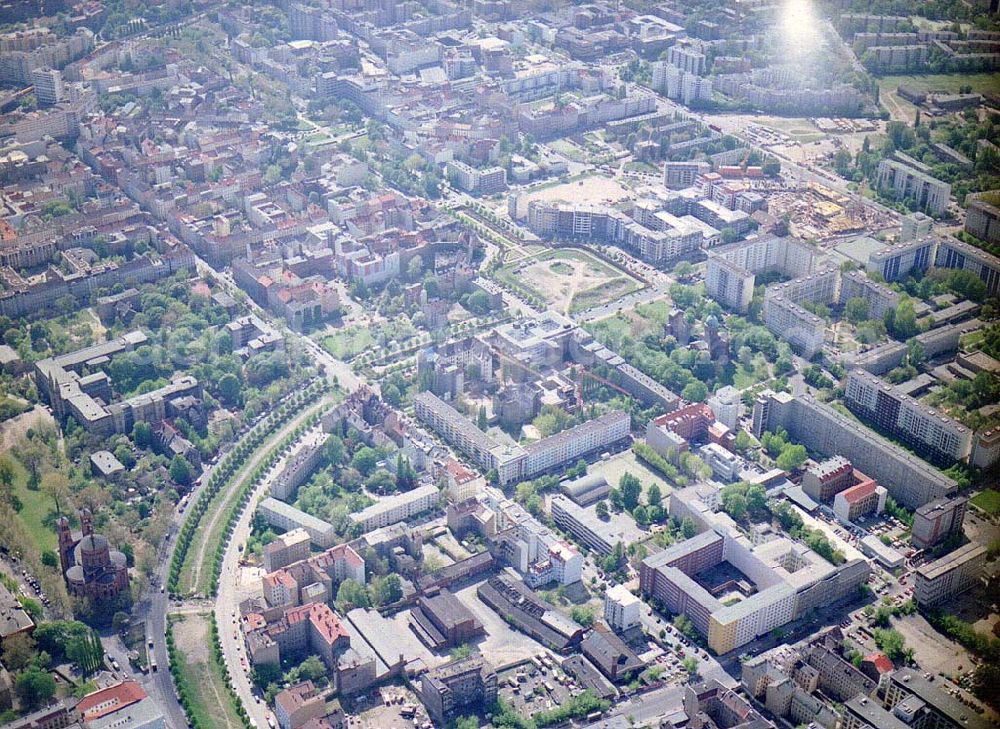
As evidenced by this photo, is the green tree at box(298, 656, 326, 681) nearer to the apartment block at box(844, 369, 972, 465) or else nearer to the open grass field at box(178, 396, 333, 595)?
the open grass field at box(178, 396, 333, 595)

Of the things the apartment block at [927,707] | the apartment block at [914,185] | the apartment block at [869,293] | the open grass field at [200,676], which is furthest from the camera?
the apartment block at [914,185]

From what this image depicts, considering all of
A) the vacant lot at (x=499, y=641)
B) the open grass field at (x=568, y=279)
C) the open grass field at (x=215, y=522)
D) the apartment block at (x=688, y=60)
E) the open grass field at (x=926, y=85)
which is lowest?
the vacant lot at (x=499, y=641)

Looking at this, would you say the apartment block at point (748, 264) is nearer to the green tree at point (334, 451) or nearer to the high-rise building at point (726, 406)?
the high-rise building at point (726, 406)

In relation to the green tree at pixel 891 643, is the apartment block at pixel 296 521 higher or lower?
higher

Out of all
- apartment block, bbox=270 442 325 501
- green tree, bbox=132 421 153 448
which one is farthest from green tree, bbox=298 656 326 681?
green tree, bbox=132 421 153 448

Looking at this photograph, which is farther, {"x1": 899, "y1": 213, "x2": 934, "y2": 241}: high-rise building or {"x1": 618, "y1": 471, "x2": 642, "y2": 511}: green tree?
{"x1": 899, "y1": 213, "x2": 934, "y2": 241}: high-rise building

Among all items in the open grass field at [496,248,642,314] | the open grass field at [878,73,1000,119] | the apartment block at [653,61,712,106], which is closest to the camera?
the open grass field at [496,248,642,314]

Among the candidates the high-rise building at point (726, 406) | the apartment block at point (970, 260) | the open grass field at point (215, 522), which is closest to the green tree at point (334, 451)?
the open grass field at point (215, 522)
